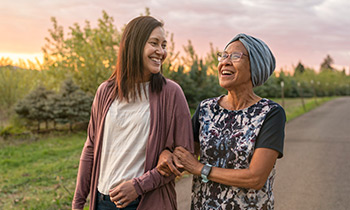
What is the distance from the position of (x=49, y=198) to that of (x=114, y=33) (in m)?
10.8

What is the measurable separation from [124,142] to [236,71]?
0.77 metres

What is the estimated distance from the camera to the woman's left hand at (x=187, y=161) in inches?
79.4

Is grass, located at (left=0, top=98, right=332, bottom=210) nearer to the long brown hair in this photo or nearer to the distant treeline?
the distant treeline

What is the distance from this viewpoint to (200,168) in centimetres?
203

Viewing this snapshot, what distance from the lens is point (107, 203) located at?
210 centimetres

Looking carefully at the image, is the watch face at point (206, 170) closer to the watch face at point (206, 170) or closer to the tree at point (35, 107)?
the watch face at point (206, 170)

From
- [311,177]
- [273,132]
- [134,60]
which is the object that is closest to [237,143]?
[273,132]

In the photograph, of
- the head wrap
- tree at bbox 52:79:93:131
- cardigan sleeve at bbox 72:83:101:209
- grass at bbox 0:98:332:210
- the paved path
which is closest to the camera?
the head wrap

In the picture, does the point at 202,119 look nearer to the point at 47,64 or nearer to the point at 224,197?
the point at 224,197

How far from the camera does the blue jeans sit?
206cm

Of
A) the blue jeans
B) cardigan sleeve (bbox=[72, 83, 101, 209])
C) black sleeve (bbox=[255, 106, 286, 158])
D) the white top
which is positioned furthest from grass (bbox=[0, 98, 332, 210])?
black sleeve (bbox=[255, 106, 286, 158])

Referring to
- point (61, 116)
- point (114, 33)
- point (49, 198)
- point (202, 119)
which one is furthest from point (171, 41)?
point (202, 119)

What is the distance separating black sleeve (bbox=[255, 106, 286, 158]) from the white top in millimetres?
640

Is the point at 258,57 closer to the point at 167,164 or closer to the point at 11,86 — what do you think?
the point at 167,164
